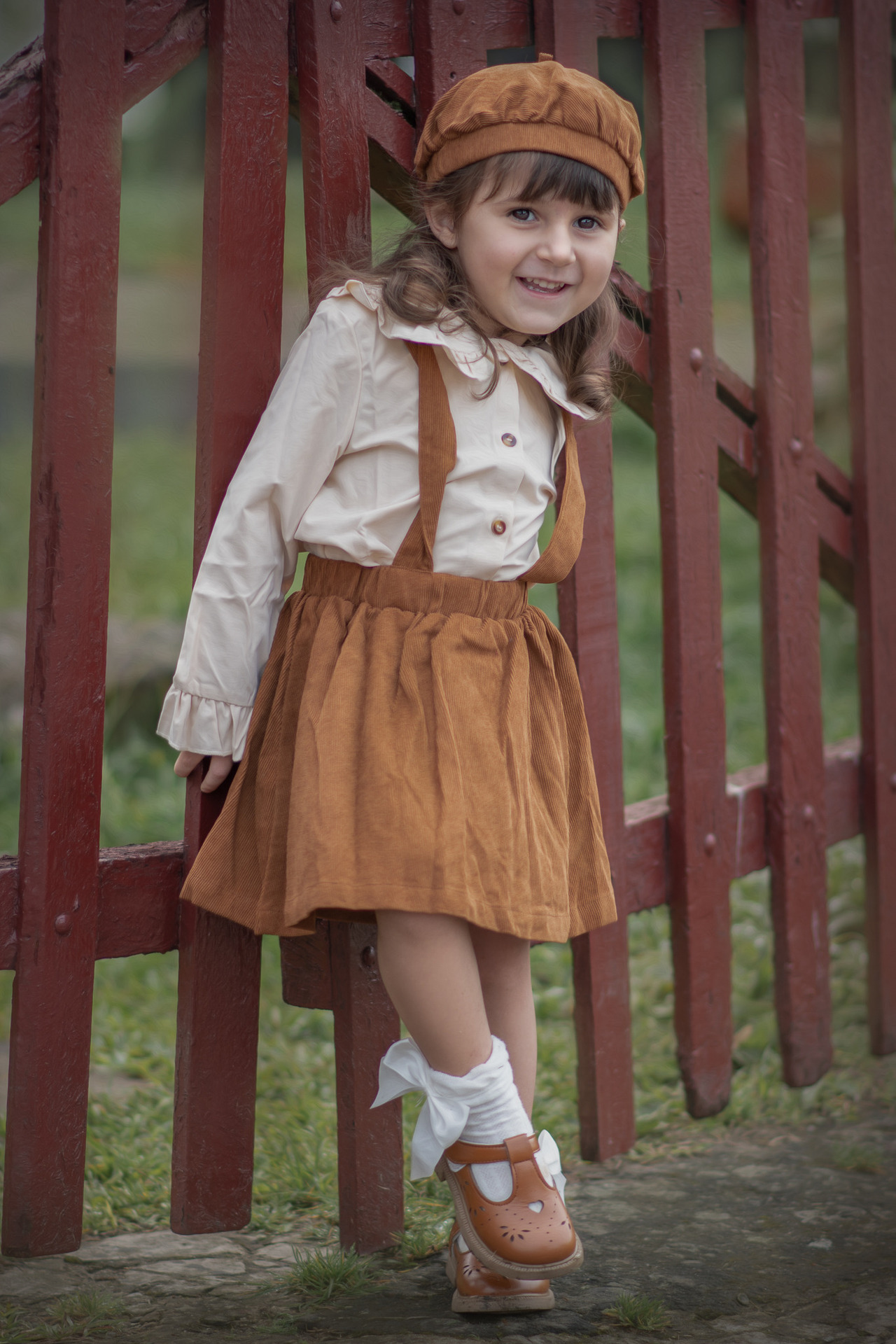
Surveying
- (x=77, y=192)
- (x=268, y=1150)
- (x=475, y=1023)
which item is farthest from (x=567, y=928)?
(x=77, y=192)

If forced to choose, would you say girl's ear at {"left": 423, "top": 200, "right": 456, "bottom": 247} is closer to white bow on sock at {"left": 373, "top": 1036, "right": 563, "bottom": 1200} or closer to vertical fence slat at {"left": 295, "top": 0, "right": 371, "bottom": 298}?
vertical fence slat at {"left": 295, "top": 0, "right": 371, "bottom": 298}

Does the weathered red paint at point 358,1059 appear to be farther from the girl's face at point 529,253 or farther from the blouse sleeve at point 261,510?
the girl's face at point 529,253

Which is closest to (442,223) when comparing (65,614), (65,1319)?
(65,614)

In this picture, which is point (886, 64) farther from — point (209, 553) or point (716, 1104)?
point (716, 1104)

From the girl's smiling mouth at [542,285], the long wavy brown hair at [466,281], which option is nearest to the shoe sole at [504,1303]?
the long wavy brown hair at [466,281]

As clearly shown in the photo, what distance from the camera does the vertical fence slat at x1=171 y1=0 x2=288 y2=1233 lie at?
186 centimetres

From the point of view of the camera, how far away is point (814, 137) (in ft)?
28.5

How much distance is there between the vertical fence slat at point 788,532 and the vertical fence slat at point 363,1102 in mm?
1023

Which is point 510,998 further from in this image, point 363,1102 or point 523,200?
point 523,200

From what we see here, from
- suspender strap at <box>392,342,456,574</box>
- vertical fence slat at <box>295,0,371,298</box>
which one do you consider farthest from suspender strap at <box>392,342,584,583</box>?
vertical fence slat at <box>295,0,371,298</box>

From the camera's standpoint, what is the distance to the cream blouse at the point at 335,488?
1770 millimetres

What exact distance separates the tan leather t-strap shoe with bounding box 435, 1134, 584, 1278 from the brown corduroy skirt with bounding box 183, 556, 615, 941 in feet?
0.99

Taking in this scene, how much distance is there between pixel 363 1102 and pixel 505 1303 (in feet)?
1.23

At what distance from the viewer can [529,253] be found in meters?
1.79
